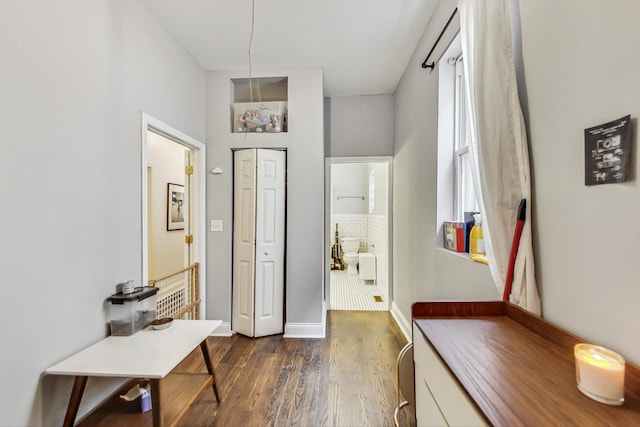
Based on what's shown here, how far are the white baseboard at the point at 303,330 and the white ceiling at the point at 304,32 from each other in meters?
2.71

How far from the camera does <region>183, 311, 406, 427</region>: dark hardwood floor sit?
165cm

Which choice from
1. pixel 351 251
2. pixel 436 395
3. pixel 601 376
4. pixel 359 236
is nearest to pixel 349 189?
pixel 359 236

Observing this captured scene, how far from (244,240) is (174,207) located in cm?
182

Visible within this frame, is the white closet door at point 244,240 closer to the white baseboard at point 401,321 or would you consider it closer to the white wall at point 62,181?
the white wall at point 62,181

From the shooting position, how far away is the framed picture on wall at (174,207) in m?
3.73

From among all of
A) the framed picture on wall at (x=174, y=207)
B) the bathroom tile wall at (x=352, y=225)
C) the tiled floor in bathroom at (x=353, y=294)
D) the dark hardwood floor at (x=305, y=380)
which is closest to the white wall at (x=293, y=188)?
the dark hardwood floor at (x=305, y=380)

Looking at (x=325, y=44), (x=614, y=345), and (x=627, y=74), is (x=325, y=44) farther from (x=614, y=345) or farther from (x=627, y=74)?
(x=614, y=345)

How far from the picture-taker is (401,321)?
2.88m

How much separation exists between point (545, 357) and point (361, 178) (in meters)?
5.43

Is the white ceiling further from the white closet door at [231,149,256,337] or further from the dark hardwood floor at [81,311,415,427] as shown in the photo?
the dark hardwood floor at [81,311,415,427]

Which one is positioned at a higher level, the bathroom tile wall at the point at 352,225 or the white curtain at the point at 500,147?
the white curtain at the point at 500,147

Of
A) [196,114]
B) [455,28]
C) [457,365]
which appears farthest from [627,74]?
[196,114]

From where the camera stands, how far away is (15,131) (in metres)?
1.10

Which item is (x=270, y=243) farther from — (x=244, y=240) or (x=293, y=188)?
(x=293, y=188)
